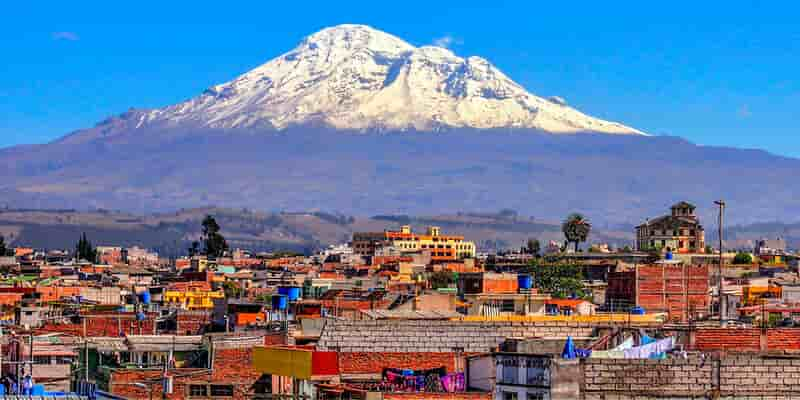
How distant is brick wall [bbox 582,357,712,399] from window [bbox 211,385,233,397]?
31.5 feet

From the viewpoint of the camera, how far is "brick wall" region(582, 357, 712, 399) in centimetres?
2231

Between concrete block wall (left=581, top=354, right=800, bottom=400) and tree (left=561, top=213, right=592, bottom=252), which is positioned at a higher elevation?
tree (left=561, top=213, right=592, bottom=252)

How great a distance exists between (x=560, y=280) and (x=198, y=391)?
7000 centimetres

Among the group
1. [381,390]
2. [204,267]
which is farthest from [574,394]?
[204,267]

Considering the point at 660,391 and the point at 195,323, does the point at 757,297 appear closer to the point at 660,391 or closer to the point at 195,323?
the point at 195,323

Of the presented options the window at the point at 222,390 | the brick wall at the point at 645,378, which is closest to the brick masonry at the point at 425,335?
the window at the point at 222,390

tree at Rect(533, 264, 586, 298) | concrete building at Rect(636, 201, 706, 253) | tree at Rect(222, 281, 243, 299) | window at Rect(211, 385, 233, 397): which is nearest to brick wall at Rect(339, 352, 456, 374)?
window at Rect(211, 385, 233, 397)

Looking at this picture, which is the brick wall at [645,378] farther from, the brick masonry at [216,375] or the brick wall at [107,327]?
the brick wall at [107,327]

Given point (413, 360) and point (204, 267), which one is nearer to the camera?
point (413, 360)

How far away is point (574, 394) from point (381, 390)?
16.3ft

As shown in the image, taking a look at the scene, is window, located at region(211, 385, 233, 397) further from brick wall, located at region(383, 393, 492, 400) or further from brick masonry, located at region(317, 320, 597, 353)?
brick wall, located at region(383, 393, 492, 400)

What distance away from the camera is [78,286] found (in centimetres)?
9888

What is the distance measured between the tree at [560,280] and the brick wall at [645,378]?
181 ft

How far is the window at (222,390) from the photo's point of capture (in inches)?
1215
